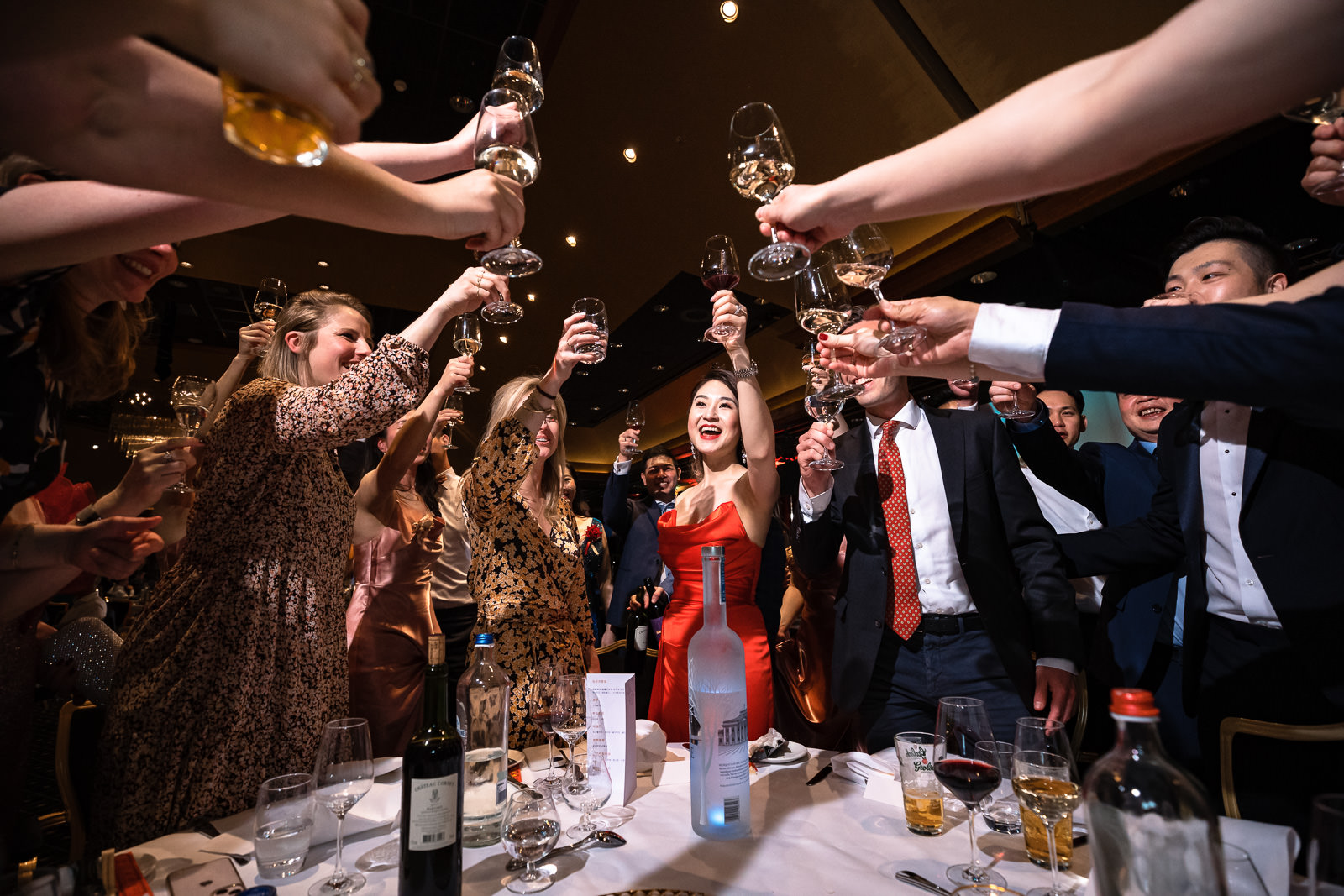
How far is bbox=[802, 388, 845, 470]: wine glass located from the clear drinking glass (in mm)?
1545

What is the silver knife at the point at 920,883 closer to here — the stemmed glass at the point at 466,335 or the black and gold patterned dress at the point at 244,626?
the black and gold patterned dress at the point at 244,626

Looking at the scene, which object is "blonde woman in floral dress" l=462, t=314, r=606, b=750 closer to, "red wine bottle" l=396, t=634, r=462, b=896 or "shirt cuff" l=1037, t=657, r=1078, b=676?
"red wine bottle" l=396, t=634, r=462, b=896

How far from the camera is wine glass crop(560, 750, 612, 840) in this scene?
3.44ft

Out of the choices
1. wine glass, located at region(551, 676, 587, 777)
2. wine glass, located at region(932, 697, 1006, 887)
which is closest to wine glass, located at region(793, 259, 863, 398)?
wine glass, located at region(932, 697, 1006, 887)

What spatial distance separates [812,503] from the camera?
86.6 inches

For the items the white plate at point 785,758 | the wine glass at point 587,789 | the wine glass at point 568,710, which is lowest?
the white plate at point 785,758

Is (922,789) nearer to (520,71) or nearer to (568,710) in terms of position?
(568,710)

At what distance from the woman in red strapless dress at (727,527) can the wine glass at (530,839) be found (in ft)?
4.16

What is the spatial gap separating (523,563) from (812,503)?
41.3 inches

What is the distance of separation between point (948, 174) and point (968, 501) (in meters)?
1.37

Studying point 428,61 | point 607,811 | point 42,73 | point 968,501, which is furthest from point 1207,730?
point 428,61

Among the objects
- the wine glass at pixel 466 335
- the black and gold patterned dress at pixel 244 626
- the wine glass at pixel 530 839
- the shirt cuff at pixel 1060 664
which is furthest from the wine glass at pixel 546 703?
the shirt cuff at pixel 1060 664

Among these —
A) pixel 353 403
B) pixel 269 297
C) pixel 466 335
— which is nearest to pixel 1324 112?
pixel 353 403

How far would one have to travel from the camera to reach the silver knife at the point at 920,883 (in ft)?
2.73
